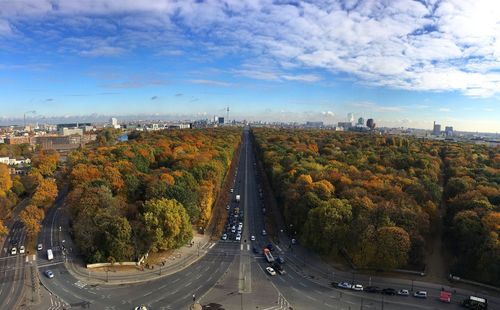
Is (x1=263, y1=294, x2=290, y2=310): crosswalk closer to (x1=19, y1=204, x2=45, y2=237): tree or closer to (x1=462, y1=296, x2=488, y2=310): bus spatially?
(x1=462, y1=296, x2=488, y2=310): bus

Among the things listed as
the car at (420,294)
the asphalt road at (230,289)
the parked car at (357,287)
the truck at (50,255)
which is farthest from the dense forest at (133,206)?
the car at (420,294)

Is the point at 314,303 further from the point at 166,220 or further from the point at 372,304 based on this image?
the point at 166,220

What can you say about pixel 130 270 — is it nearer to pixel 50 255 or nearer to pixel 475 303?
pixel 50 255

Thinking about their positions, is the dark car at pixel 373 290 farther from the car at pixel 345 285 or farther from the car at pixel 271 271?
the car at pixel 271 271

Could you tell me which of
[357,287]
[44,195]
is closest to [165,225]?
[357,287]

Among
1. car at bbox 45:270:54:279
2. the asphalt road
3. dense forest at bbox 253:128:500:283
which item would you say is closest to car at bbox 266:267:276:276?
the asphalt road
